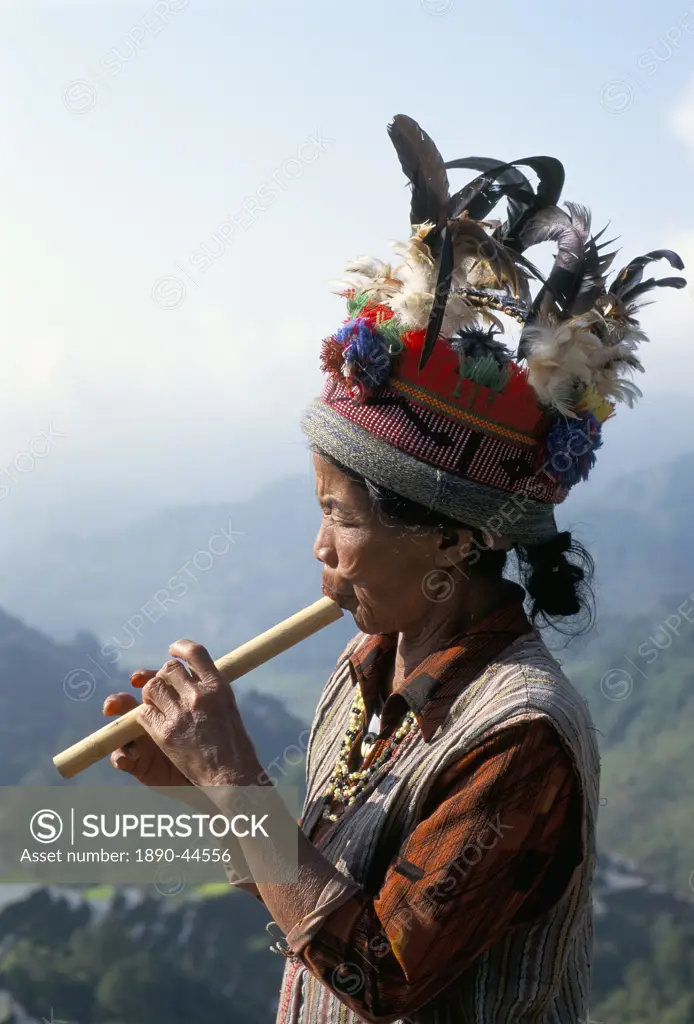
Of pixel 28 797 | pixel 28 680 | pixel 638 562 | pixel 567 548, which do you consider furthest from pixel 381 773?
pixel 28 680

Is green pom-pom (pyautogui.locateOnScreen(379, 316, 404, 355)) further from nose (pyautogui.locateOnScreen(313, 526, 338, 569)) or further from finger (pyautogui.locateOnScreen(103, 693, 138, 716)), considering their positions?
finger (pyautogui.locateOnScreen(103, 693, 138, 716))

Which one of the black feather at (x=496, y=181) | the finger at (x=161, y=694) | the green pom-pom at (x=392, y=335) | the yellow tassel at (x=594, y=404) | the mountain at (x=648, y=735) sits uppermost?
the black feather at (x=496, y=181)

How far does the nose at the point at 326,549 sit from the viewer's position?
2.16m

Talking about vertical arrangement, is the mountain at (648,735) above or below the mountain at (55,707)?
above

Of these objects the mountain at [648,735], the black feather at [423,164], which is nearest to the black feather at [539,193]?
the black feather at [423,164]

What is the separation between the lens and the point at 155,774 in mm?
2422

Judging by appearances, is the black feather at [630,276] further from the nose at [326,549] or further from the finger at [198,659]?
the finger at [198,659]

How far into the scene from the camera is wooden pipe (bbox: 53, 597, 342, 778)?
2279 mm

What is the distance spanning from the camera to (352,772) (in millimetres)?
2207

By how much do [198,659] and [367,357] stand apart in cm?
67

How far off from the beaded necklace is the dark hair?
348mm

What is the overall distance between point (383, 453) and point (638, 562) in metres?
3.91

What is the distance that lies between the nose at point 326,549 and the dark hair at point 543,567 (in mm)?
133

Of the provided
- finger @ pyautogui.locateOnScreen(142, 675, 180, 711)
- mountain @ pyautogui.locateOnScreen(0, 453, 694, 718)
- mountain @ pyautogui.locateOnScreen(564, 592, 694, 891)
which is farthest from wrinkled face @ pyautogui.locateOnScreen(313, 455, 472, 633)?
mountain @ pyautogui.locateOnScreen(564, 592, 694, 891)
